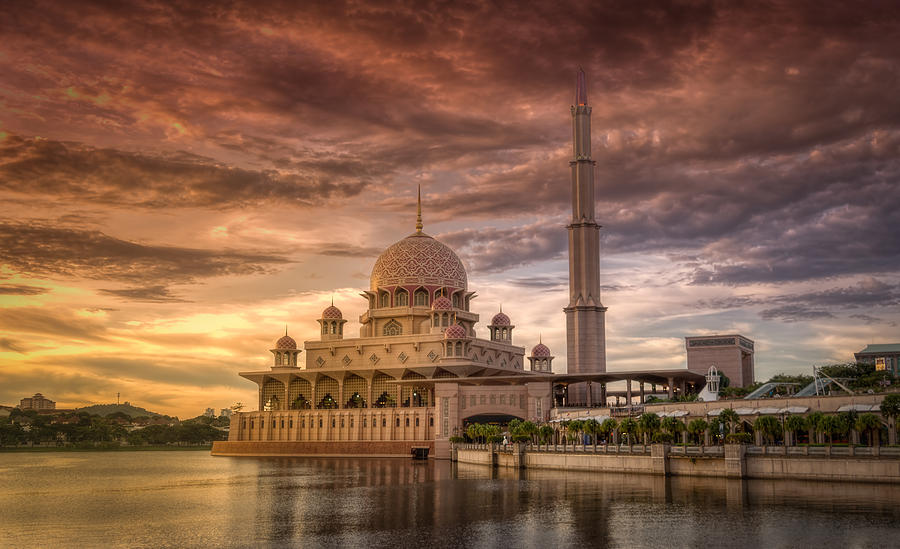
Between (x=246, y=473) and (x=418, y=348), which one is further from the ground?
(x=418, y=348)

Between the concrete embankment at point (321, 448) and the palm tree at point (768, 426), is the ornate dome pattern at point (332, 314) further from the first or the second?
the palm tree at point (768, 426)

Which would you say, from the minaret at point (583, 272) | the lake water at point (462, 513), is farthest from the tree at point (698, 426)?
the minaret at point (583, 272)

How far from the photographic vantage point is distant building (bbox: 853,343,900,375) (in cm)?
15452

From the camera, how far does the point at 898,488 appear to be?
4825cm

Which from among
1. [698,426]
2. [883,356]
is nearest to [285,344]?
[698,426]

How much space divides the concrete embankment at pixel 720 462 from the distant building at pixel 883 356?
10204cm

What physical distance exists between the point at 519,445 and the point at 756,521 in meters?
37.7

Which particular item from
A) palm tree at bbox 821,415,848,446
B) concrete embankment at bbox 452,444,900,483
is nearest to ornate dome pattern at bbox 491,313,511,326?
concrete embankment at bbox 452,444,900,483

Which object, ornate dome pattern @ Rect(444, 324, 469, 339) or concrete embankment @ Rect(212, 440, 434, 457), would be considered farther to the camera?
ornate dome pattern @ Rect(444, 324, 469, 339)

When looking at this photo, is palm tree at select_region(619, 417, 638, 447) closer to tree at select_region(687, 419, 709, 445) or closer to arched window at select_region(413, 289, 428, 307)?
tree at select_region(687, 419, 709, 445)

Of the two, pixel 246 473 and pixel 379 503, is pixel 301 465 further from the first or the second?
pixel 379 503

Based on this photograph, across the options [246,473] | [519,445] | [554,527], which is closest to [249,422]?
[246,473]

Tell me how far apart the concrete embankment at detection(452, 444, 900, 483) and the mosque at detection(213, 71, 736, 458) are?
2930 centimetres

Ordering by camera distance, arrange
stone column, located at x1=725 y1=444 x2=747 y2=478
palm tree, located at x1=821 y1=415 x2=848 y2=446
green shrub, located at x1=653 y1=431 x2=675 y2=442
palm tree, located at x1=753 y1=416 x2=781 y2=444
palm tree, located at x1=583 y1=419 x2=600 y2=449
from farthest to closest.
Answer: palm tree, located at x1=583 y1=419 x2=600 y2=449
green shrub, located at x1=653 y1=431 x2=675 y2=442
palm tree, located at x1=753 y1=416 x2=781 y2=444
palm tree, located at x1=821 y1=415 x2=848 y2=446
stone column, located at x1=725 y1=444 x2=747 y2=478
